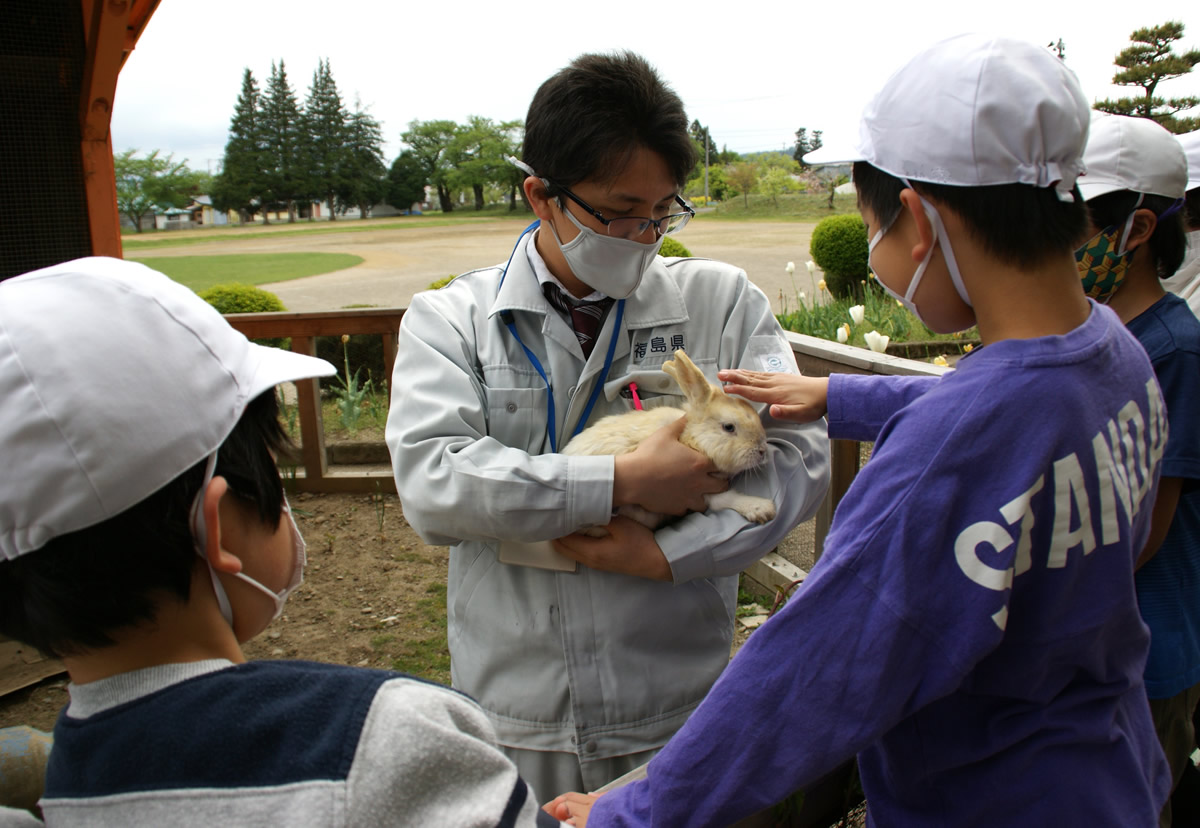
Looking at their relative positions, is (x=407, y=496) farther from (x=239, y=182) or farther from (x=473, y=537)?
(x=239, y=182)

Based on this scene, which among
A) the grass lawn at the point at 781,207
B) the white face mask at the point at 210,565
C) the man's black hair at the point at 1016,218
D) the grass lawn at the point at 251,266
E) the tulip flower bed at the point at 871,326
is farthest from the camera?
the grass lawn at the point at 781,207

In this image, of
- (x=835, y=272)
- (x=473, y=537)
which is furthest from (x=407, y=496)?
(x=835, y=272)

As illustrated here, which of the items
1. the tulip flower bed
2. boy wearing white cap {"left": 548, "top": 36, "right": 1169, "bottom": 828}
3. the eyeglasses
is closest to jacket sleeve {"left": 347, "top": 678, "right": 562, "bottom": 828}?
boy wearing white cap {"left": 548, "top": 36, "right": 1169, "bottom": 828}

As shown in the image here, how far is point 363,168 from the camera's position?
233ft

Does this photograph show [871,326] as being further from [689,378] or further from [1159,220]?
[689,378]

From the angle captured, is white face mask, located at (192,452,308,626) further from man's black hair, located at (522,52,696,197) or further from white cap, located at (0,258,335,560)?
man's black hair, located at (522,52,696,197)

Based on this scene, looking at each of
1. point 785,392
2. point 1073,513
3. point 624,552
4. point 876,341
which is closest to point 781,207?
point 876,341

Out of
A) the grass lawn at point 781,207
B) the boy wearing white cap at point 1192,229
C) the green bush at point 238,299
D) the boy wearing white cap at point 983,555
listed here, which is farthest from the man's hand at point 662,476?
the grass lawn at point 781,207

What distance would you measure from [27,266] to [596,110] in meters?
4.22

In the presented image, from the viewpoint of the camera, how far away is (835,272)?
558 inches

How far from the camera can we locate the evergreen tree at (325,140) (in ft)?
227

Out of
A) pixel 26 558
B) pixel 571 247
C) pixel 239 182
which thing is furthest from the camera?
pixel 239 182

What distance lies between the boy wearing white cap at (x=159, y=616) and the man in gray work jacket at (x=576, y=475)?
0.89m

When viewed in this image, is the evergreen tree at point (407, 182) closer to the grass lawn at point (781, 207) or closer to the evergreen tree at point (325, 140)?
the evergreen tree at point (325, 140)
